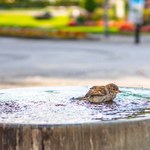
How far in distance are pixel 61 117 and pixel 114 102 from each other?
2.64ft

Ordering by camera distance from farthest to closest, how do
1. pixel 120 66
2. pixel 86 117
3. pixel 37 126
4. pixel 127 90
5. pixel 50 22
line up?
pixel 50 22 < pixel 120 66 < pixel 127 90 < pixel 86 117 < pixel 37 126

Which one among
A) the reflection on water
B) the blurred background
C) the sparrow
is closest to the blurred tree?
the blurred background

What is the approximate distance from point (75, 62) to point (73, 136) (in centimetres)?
1358

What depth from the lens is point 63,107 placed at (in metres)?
5.57

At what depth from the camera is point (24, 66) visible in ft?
57.0

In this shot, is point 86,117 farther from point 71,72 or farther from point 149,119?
point 71,72

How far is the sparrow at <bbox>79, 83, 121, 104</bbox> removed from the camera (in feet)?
18.0

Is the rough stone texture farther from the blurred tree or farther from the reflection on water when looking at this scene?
the blurred tree

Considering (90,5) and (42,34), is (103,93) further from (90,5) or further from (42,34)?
(90,5)

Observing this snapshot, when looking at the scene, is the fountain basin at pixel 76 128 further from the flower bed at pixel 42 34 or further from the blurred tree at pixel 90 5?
the blurred tree at pixel 90 5

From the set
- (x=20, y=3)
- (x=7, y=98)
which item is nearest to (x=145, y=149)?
(x=7, y=98)

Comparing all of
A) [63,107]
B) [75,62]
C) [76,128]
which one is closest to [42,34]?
[75,62]

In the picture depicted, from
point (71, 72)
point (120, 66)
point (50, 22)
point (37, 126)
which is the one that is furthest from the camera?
point (50, 22)

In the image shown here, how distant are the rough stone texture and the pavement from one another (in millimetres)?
7526
